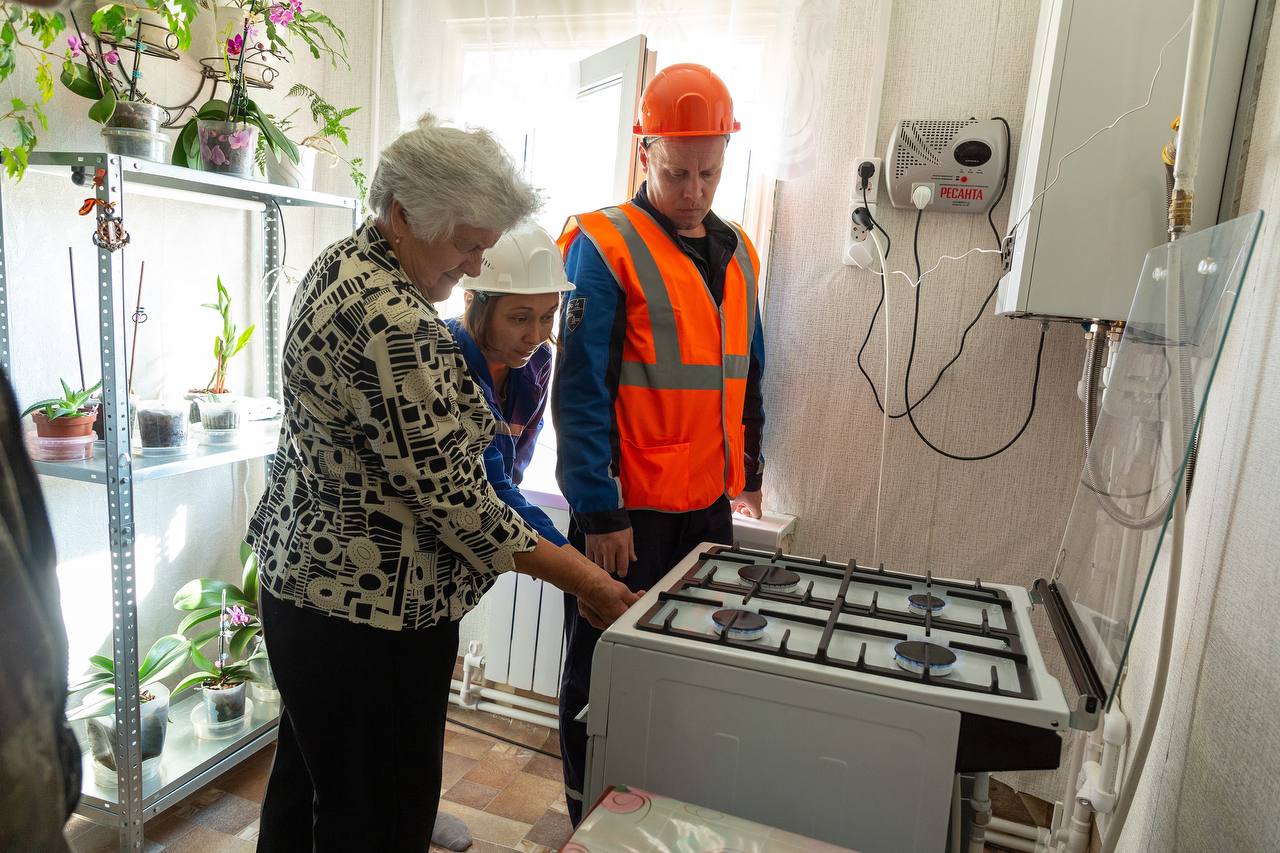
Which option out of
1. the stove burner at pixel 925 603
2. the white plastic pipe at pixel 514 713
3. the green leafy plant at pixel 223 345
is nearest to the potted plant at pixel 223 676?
the green leafy plant at pixel 223 345

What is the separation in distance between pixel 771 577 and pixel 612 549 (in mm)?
450

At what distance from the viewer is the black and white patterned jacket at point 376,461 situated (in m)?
1.01

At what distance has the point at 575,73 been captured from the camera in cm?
225

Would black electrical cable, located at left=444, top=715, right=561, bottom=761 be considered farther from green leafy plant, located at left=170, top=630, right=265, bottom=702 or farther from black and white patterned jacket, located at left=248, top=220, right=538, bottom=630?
black and white patterned jacket, located at left=248, top=220, right=538, bottom=630

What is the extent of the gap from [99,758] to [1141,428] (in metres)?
2.17

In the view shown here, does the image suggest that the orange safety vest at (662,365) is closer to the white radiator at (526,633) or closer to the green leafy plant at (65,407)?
the white radiator at (526,633)

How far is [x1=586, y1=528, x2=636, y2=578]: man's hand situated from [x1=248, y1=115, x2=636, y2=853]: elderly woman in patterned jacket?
35cm

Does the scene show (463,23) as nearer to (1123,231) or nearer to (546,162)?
(546,162)

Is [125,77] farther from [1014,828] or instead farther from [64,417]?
[1014,828]

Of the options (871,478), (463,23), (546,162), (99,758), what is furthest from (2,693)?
(463,23)

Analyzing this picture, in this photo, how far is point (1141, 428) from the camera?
0.98 meters

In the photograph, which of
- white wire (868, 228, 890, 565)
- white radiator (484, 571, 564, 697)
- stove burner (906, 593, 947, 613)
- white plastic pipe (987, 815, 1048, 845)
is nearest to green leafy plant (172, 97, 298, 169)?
white radiator (484, 571, 564, 697)

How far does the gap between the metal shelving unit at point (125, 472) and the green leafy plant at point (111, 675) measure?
0.14m

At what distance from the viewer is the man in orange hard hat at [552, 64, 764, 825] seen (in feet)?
5.25
